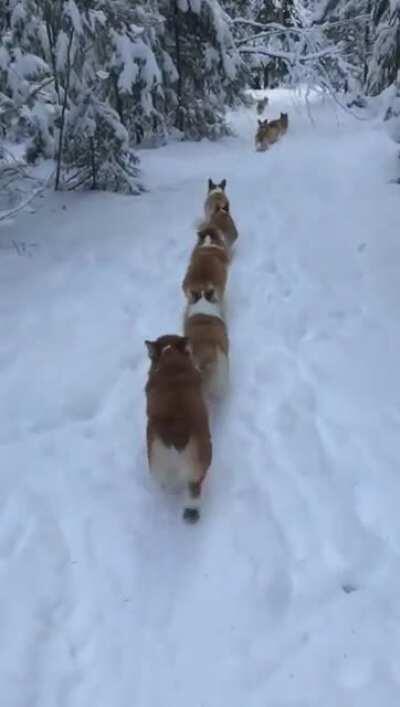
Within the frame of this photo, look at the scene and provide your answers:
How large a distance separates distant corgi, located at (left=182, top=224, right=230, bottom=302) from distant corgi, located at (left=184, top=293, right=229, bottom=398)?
52 cm

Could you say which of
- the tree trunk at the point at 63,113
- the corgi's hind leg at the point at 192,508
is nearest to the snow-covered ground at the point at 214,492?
the corgi's hind leg at the point at 192,508

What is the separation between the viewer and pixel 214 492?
427 centimetres

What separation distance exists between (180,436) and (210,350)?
1.24m

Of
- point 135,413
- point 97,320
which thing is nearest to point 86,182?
point 97,320

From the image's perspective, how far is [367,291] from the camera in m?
6.79

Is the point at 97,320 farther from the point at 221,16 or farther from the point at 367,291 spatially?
the point at 221,16

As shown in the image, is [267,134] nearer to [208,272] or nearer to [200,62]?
[200,62]

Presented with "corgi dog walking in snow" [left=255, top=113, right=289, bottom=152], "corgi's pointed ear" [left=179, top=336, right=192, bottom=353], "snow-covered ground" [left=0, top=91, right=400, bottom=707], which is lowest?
"corgi dog walking in snow" [left=255, top=113, right=289, bottom=152]

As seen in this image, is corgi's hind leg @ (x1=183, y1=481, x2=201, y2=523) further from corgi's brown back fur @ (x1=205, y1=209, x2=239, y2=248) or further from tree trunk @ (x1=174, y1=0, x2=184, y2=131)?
tree trunk @ (x1=174, y1=0, x2=184, y2=131)

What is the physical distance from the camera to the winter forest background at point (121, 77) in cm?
819

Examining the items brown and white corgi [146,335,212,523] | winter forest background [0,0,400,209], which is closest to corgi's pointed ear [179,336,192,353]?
brown and white corgi [146,335,212,523]

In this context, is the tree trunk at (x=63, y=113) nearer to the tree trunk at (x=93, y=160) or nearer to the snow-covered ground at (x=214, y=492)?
the tree trunk at (x=93, y=160)

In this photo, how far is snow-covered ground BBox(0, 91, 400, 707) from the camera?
3.18m

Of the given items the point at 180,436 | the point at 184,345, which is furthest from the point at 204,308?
the point at 180,436
